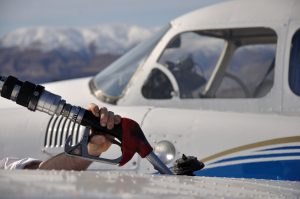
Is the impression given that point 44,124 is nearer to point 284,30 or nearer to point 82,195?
point 284,30

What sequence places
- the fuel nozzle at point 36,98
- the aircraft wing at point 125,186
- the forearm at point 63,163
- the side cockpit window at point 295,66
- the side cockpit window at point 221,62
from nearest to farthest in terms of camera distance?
the aircraft wing at point 125,186, the fuel nozzle at point 36,98, the forearm at point 63,163, the side cockpit window at point 295,66, the side cockpit window at point 221,62

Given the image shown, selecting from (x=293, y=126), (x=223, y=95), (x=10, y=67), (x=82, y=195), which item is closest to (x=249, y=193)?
(x=82, y=195)

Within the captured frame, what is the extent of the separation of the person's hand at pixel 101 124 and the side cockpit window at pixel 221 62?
270 cm

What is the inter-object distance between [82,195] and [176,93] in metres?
3.95

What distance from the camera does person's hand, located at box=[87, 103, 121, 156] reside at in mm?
3205

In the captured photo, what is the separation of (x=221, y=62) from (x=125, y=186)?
15.0ft

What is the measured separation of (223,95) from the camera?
20.9 feet

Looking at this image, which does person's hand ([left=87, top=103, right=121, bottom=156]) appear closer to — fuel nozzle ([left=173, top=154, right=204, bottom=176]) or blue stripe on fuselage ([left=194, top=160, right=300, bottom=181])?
fuel nozzle ([left=173, top=154, right=204, bottom=176])

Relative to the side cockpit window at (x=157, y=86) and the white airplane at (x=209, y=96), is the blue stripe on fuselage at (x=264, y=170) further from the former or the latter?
the side cockpit window at (x=157, y=86)

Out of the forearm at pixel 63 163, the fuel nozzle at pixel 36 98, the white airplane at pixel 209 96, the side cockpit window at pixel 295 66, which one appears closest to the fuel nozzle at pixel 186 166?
the fuel nozzle at pixel 36 98

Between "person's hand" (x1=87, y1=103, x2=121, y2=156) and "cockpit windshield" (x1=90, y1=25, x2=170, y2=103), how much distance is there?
9.25 ft

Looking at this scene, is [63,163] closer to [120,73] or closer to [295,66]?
[295,66]

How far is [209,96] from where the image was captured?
6.35 meters

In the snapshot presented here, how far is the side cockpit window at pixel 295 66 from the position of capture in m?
5.62
